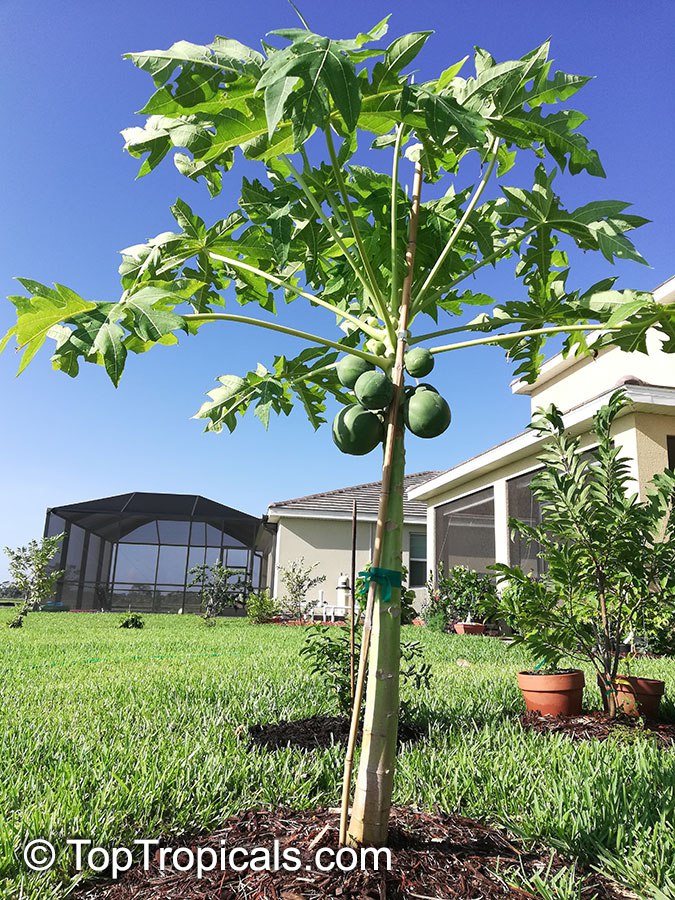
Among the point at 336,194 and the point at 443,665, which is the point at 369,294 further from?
the point at 443,665

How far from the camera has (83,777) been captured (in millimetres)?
2922

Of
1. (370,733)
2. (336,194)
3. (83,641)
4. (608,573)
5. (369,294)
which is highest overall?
(336,194)

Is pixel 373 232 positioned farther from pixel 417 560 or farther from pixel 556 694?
pixel 417 560

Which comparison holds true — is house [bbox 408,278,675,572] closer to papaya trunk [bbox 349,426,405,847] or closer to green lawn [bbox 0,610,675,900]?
green lawn [bbox 0,610,675,900]

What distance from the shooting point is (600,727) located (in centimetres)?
396

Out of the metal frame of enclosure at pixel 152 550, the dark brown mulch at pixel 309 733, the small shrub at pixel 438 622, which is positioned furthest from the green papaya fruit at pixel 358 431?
the metal frame of enclosure at pixel 152 550

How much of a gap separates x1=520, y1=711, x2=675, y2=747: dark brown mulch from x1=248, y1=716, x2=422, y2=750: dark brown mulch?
92 centimetres

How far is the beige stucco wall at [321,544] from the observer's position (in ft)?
64.4

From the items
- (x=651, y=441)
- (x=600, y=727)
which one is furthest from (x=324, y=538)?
(x=600, y=727)

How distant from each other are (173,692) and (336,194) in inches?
171

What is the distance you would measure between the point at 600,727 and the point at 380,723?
Result: 2851mm

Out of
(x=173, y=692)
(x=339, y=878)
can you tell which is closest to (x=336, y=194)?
(x=339, y=878)

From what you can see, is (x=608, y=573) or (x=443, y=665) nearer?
(x=608, y=573)

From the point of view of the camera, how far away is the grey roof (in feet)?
64.3
